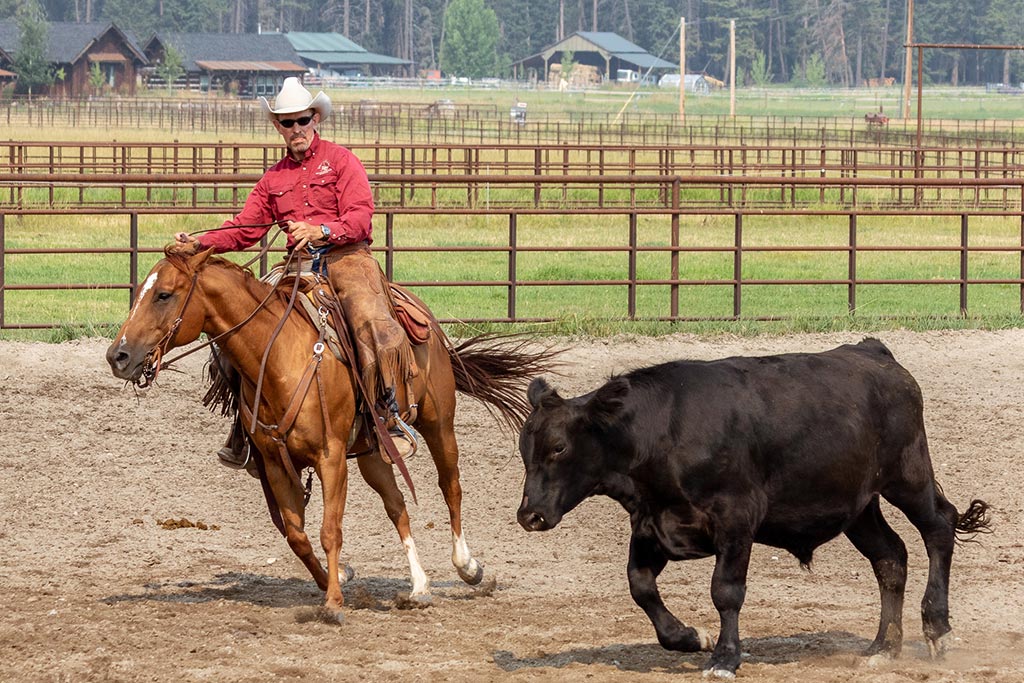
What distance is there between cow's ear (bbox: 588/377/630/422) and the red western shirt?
146 cm

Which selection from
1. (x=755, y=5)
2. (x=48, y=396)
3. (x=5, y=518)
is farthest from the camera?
(x=755, y=5)

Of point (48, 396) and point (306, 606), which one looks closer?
point (306, 606)

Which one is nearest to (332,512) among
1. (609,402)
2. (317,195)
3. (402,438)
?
(402,438)

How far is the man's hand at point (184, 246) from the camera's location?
553 cm

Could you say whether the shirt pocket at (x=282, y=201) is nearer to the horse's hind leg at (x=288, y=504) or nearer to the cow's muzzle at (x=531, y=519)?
the horse's hind leg at (x=288, y=504)

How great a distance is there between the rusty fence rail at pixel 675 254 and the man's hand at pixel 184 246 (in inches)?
170

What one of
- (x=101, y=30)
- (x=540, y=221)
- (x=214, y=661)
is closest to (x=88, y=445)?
(x=214, y=661)

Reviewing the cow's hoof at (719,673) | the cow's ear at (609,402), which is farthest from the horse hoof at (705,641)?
the cow's ear at (609,402)

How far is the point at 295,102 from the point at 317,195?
0.36 meters

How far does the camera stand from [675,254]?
12.7 meters

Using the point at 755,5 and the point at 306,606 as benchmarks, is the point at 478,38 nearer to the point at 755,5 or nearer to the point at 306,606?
the point at 755,5

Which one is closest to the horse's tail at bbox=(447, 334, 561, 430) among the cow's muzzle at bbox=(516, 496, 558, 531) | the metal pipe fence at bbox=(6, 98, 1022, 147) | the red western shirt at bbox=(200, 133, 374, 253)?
the red western shirt at bbox=(200, 133, 374, 253)

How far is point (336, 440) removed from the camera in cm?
581

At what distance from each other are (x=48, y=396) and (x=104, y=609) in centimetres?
380
